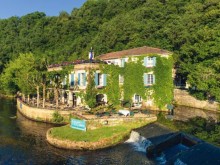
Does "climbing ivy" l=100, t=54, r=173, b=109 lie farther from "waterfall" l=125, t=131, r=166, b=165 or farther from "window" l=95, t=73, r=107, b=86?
"waterfall" l=125, t=131, r=166, b=165

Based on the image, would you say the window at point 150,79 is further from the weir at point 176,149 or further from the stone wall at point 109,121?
the weir at point 176,149

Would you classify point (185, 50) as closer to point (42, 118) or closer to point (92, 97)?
point (92, 97)

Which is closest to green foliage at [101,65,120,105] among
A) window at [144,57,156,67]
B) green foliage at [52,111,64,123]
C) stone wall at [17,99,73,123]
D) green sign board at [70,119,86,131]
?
window at [144,57,156,67]

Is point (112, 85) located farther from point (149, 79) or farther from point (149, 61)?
point (149, 61)

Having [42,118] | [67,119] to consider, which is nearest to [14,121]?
[42,118]

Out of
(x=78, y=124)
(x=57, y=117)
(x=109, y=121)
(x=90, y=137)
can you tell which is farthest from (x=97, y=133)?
(x=57, y=117)

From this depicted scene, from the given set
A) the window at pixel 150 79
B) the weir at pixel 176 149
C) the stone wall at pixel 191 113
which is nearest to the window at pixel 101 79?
the window at pixel 150 79

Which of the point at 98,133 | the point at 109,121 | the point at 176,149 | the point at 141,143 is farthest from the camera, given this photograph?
the point at 109,121
